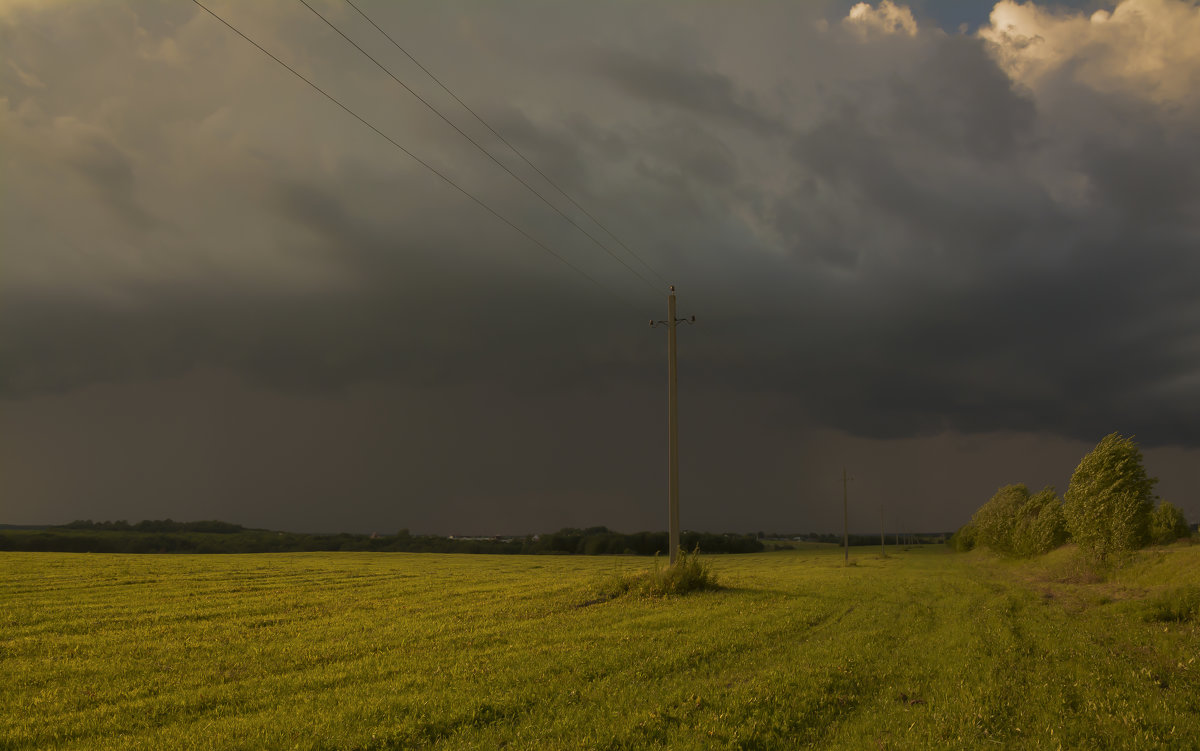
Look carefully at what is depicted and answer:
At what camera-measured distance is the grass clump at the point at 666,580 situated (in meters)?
29.8

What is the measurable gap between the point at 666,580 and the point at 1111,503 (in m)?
45.0

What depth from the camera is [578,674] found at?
1424 centimetres

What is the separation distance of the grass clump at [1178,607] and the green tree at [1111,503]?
28236mm

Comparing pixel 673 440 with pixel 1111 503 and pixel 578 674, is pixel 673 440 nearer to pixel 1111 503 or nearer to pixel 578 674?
pixel 578 674

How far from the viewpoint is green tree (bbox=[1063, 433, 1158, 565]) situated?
51.1 meters

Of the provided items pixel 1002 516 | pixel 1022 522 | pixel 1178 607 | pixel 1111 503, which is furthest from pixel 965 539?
pixel 1178 607

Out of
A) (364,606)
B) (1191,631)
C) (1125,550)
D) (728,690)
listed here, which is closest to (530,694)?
(728,690)

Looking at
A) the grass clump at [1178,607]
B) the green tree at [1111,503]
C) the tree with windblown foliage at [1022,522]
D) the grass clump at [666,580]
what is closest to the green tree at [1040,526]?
the tree with windblown foliage at [1022,522]

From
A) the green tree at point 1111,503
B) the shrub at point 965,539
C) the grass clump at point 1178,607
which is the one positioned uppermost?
the green tree at point 1111,503

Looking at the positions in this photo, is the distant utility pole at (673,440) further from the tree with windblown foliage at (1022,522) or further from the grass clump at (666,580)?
the tree with windblown foliage at (1022,522)

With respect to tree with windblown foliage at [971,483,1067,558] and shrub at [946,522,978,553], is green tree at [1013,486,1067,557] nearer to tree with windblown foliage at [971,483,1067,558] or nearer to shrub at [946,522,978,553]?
tree with windblown foliage at [971,483,1067,558]

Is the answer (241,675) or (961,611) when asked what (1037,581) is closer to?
(961,611)

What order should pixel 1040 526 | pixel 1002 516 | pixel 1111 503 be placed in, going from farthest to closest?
pixel 1002 516 < pixel 1040 526 < pixel 1111 503

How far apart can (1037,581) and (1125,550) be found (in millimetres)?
8093
